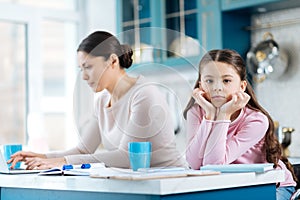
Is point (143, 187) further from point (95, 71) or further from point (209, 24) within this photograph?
point (209, 24)

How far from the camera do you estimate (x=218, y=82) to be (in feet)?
7.54

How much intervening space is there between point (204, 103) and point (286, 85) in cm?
203

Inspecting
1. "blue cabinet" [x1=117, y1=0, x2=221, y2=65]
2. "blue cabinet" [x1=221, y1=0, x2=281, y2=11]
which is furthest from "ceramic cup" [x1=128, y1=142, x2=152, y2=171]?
"blue cabinet" [x1=221, y1=0, x2=281, y2=11]

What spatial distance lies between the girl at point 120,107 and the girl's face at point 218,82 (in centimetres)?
18

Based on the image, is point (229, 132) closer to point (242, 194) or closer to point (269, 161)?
point (269, 161)

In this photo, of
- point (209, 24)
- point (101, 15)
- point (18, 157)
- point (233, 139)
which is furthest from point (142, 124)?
point (101, 15)

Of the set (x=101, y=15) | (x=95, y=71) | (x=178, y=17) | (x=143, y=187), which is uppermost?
(x=101, y=15)

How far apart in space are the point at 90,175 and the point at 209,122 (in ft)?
2.00

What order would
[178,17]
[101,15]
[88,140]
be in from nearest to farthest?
[88,140], [178,17], [101,15]

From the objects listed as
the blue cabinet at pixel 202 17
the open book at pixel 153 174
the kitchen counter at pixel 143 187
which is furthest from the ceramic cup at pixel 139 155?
the blue cabinet at pixel 202 17

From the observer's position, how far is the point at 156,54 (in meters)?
2.49

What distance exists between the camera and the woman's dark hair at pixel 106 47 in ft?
7.34

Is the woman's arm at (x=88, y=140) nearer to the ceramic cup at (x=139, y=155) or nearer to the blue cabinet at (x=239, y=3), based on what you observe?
the ceramic cup at (x=139, y=155)

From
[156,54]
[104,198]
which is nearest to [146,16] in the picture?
[156,54]
